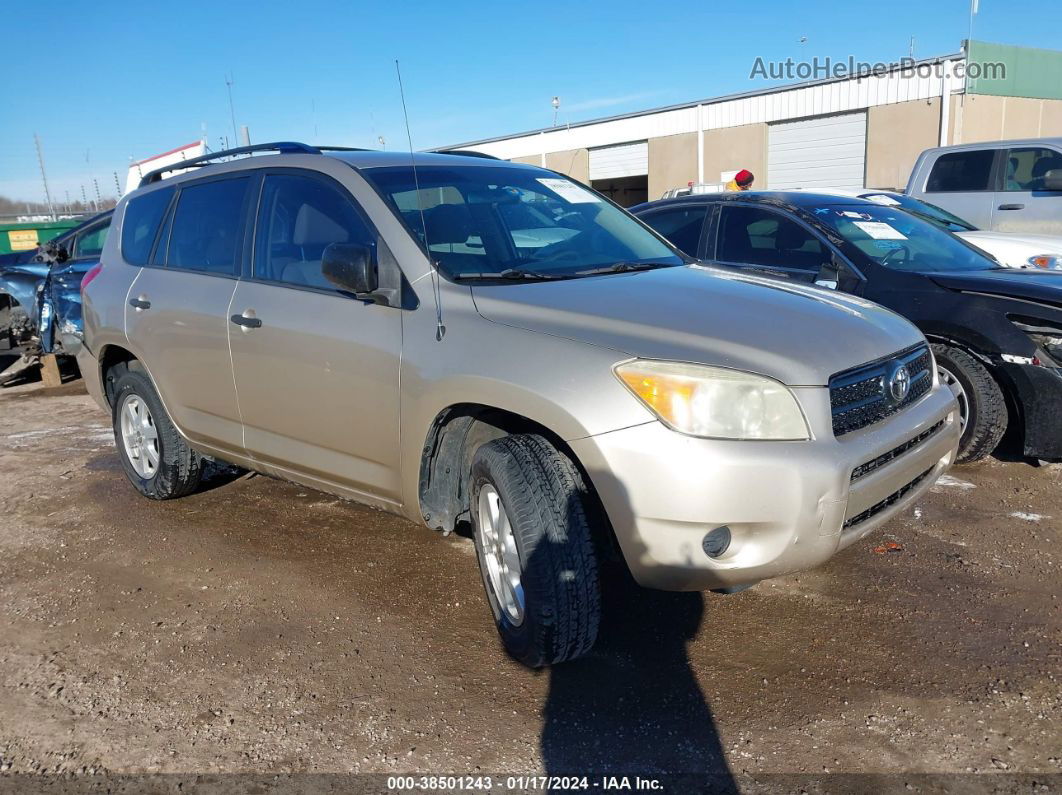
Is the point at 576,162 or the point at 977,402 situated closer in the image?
the point at 977,402

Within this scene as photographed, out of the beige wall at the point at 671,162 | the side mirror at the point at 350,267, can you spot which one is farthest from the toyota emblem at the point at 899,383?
the beige wall at the point at 671,162

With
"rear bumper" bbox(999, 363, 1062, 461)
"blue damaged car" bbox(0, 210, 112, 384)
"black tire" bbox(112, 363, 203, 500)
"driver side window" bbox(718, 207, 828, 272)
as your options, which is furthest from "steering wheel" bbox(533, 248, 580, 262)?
"blue damaged car" bbox(0, 210, 112, 384)

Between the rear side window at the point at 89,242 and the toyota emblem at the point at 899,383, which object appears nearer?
the toyota emblem at the point at 899,383

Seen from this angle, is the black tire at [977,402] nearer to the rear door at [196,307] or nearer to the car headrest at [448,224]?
the car headrest at [448,224]

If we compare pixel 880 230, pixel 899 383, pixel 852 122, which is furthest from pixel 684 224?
pixel 852 122

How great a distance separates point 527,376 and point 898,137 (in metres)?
19.6

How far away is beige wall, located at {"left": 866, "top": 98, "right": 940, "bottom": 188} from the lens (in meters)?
19.1

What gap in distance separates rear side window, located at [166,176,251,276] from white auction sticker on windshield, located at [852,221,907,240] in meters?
3.82

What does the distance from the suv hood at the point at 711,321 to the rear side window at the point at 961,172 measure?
7389 mm

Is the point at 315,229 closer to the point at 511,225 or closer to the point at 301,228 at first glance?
the point at 301,228

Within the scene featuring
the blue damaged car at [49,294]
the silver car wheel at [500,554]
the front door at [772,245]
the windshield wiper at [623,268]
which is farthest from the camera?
the blue damaged car at [49,294]

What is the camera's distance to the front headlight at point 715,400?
2652 millimetres

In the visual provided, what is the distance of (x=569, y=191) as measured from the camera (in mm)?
4270

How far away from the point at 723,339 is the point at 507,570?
112 centimetres
